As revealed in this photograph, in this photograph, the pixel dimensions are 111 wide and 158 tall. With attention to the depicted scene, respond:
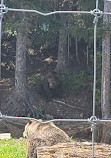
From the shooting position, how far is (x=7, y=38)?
2061 centimetres

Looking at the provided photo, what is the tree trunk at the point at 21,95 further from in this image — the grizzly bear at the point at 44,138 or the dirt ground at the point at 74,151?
the dirt ground at the point at 74,151

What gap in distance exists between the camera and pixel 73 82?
59.9ft

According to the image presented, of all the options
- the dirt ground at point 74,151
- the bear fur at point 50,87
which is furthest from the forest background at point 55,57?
the dirt ground at point 74,151

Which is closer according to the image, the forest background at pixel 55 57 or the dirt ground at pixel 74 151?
the dirt ground at pixel 74 151

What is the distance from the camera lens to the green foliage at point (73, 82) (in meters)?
18.2

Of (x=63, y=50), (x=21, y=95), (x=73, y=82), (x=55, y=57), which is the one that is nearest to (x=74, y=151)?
(x=21, y=95)

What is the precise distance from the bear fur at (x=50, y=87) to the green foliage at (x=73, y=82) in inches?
10.4

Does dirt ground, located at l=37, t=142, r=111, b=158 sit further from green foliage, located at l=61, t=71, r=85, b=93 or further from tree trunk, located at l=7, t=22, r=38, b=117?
green foliage, located at l=61, t=71, r=85, b=93

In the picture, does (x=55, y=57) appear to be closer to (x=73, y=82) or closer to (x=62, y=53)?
(x=62, y=53)

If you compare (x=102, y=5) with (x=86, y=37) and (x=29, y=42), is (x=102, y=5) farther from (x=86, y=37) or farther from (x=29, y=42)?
(x=29, y=42)

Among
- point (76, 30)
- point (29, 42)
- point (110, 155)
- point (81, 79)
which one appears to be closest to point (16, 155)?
point (110, 155)

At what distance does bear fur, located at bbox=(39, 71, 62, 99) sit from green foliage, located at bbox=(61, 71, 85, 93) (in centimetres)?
26

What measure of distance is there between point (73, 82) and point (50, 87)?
1.08 meters

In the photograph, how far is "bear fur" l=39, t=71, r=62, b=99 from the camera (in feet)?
59.5
